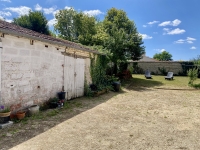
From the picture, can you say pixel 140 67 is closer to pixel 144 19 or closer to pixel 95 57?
pixel 144 19

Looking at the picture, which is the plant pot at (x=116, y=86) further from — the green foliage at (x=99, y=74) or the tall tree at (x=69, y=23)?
the tall tree at (x=69, y=23)

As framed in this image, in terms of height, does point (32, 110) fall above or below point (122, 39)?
below

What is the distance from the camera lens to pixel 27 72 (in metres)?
5.32

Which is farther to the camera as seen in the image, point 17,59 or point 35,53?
point 35,53

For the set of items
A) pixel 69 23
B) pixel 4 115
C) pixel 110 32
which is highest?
pixel 69 23

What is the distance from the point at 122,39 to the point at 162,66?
13.2 meters

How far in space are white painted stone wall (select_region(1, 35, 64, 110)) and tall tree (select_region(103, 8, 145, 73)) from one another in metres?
6.74

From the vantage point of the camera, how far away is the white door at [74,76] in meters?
7.64

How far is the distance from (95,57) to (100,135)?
23.3 ft

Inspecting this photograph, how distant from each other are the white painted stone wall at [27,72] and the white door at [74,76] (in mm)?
710

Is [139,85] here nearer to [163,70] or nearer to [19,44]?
[19,44]

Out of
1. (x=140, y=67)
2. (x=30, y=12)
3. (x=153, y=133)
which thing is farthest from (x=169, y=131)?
(x=30, y=12)

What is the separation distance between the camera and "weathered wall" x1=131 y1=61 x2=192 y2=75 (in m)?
23.9

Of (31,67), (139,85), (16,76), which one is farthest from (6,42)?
(139,85)
